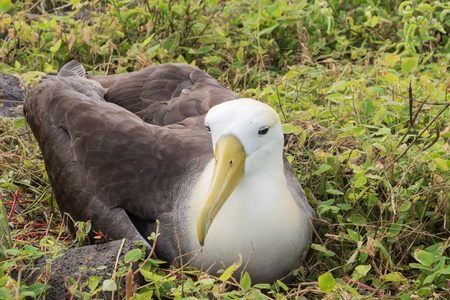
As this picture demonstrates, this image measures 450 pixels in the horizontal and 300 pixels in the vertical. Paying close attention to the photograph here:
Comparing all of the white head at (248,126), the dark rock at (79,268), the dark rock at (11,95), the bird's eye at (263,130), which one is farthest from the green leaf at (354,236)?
Answer: the dark rock at (11,95)

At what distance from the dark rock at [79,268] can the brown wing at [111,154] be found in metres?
0.27

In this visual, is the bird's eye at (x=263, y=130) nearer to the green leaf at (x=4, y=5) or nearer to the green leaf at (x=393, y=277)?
the green leaf at (x=393, y=277)

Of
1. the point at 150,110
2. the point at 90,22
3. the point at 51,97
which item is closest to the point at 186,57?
the point at 90,22

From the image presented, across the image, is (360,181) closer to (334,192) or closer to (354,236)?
(334,192)

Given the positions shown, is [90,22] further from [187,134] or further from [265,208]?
[265,208]

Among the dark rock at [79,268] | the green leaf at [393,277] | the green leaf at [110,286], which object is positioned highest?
the green leaf at [110,286]

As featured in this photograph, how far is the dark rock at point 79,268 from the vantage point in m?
3.17

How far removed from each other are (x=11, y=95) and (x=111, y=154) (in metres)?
2.02

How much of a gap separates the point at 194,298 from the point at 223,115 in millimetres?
840

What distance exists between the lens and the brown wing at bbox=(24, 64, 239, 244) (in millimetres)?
3709

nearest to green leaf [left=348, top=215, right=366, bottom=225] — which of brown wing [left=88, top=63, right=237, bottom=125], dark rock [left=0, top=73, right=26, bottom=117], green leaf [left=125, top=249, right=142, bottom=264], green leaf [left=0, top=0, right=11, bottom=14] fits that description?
brown wing [left=88, top=63, right=237, bottom=125]

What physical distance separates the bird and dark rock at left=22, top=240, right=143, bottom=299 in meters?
0.23

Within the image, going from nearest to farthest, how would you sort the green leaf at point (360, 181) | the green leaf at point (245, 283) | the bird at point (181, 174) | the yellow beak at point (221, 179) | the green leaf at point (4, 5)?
the green leaf at point (245, 283)
the yellow beak at point (221, 179)
the bird at point (181, 174)
the green leaf at point (360, 181)
the green leaf at point (4, 5)

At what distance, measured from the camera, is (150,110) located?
456cm
